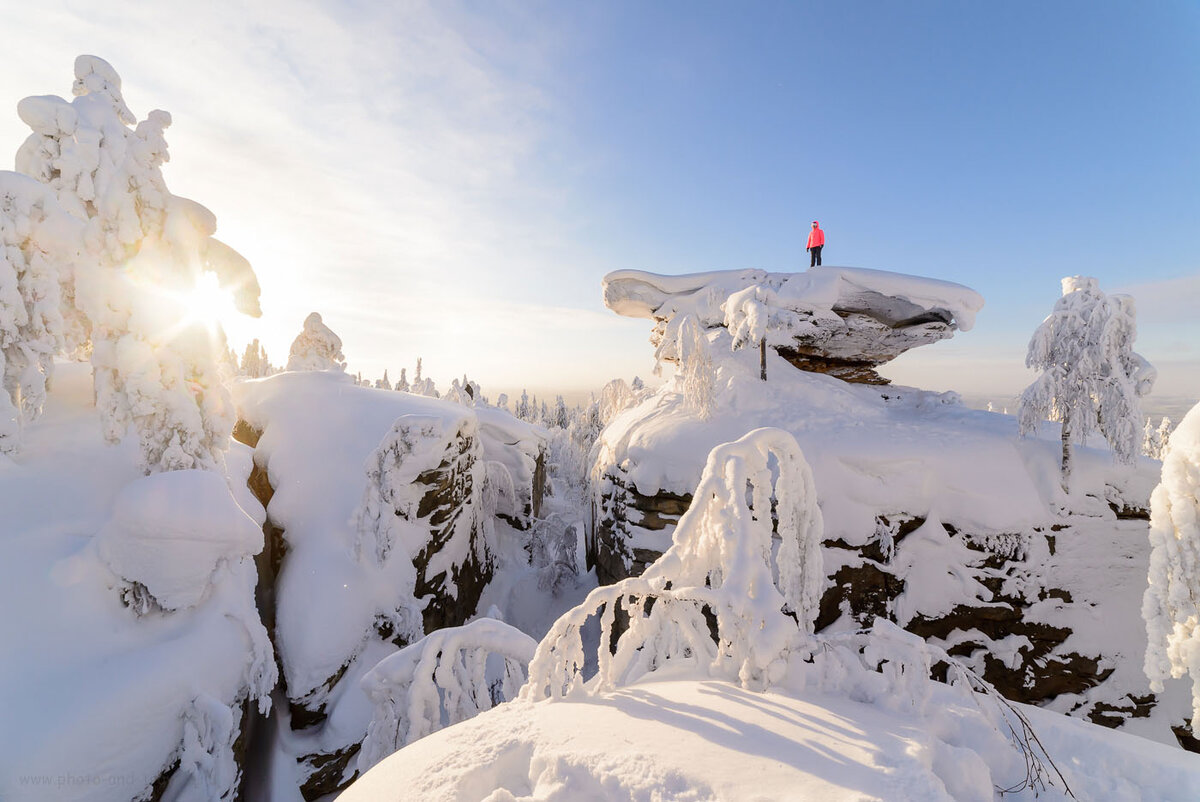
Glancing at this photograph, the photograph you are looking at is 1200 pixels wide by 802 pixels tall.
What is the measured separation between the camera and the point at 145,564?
6.51m

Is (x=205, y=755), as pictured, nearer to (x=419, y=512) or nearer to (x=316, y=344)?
(x=419, y=512)

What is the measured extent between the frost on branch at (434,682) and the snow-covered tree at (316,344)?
17.7 metres

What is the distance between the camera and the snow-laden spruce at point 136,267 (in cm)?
729

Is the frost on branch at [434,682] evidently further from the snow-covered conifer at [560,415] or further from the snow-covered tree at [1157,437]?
the snow-covered conifer at [560,415]

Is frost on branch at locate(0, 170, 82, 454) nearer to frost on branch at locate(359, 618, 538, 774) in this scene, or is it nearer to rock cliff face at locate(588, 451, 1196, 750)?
frost on branch at locate(359, 618, 538, 774)

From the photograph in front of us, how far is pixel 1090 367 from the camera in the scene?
9469 millimetres

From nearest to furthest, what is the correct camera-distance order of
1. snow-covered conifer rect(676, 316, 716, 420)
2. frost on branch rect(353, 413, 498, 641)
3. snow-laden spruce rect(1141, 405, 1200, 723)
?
snow-laden spruce rect(1141, 405, 1200, 723)
frost on branch rect(353, 413, 498, 641)
snow-covered conifer rect(676, 316, 716, 420)

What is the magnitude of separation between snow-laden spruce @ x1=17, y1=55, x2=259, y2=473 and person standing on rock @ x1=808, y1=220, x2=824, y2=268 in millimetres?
17033

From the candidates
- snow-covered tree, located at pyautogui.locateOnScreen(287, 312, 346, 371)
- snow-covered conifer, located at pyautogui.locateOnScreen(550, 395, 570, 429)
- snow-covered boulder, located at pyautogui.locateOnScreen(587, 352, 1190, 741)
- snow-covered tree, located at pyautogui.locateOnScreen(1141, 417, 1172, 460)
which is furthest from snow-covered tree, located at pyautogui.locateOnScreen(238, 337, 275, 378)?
snow-covered tree, located at pyautogui.locateOnScreen(1141, 417, 1172, 460)

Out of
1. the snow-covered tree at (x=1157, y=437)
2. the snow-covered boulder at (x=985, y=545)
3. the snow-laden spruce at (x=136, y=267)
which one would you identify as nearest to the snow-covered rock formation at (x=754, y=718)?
the snow-covered boulder at (x=985, y=545)

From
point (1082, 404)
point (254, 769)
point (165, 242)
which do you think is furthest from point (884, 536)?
point (165, 242)

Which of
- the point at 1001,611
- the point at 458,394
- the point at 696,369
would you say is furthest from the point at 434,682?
the point at 458,394

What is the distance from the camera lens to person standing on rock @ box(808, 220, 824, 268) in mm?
16109

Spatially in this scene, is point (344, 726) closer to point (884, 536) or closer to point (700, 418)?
point (700, 418)
